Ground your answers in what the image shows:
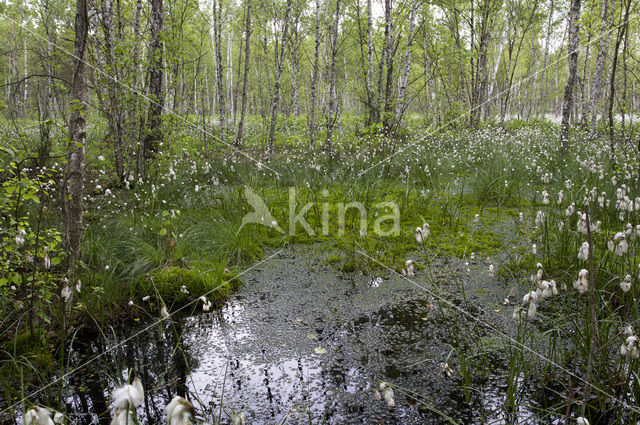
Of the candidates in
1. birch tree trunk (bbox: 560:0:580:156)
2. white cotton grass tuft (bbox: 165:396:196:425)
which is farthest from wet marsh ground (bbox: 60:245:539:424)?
birch tree trunk (bbox: 560:0:580:156)

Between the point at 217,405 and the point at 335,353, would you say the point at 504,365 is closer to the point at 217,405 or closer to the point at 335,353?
the point at 335,353

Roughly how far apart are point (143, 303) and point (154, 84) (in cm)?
535

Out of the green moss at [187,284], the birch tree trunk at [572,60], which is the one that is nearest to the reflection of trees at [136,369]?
the green moss at [187,284]

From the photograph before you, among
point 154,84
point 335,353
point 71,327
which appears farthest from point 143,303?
point 154,84

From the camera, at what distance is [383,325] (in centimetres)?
315

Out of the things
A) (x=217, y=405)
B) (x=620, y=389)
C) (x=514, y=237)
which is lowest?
(x=217, y=405)

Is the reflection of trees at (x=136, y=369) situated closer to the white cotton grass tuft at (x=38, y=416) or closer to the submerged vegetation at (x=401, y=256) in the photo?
the submerged vegetation at (x=401, y=256)

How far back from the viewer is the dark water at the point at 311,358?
7.31ft

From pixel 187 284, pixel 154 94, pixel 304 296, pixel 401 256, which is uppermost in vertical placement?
pixel 154 94

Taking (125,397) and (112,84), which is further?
(112,84)

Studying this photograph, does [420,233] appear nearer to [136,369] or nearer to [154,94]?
[136,369]

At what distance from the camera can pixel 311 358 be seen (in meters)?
2.75

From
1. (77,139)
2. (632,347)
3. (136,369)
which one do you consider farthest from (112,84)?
(632,347)

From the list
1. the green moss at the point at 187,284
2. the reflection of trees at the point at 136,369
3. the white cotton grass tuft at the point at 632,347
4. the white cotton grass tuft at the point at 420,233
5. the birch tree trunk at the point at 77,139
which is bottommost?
the reflection of trees at the point at 136,369
